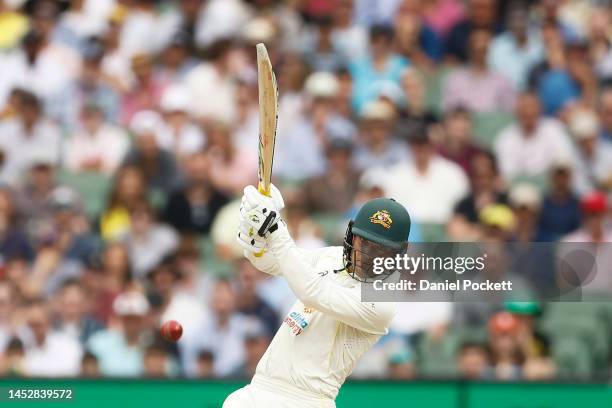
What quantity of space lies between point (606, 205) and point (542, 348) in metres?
1.95

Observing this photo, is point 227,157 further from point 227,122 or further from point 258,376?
point 258,376

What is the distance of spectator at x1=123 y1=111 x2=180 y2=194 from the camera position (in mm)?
13203

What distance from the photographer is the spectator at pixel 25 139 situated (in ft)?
44.7

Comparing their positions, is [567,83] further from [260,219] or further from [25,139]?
[260,219]

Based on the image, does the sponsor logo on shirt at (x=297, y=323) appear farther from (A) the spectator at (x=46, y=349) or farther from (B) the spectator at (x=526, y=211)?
(B) the spectator at (x=526, y=211)

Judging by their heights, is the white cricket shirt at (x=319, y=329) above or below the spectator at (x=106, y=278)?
below

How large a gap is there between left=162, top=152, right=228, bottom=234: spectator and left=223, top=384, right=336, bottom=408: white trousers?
571 centimetres

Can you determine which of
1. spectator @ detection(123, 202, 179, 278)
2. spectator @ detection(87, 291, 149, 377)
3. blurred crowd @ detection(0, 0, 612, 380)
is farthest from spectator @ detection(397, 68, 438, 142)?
spectator @ detection(87, 291, 149, 377)

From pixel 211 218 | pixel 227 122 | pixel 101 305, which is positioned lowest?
pixel 101 305

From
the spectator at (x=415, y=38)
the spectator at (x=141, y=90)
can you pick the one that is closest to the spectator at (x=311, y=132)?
the spectator at (x=415, y=38)

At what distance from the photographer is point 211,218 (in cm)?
1285

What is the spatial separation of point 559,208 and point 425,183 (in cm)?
135

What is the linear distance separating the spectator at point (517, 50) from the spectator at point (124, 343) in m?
5.19

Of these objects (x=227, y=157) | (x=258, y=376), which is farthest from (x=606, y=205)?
(x=258, y=376)
